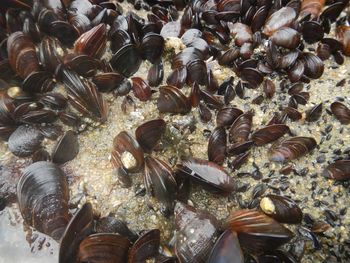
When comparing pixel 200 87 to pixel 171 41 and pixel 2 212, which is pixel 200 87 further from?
pixel 2 212

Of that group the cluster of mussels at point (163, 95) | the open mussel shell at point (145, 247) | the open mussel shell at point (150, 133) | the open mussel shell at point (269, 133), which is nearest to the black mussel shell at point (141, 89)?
the cluster of mussels at point (163, 95)

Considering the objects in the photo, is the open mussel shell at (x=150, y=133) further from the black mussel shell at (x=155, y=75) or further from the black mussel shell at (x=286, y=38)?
the black mussel shell at (x=286, y=38)

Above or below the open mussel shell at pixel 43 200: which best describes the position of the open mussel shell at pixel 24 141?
above

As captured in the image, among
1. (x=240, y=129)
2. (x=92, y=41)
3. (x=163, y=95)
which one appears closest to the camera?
(x=240, y=129)

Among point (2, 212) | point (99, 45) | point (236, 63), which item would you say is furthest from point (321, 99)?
point (2, 212)

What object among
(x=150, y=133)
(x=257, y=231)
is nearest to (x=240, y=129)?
(x=150, y=133)

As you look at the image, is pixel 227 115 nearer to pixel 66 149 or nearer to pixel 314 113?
pixel 314 113

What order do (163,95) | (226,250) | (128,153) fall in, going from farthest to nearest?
(163,95)
(128,153)
(226,250)
